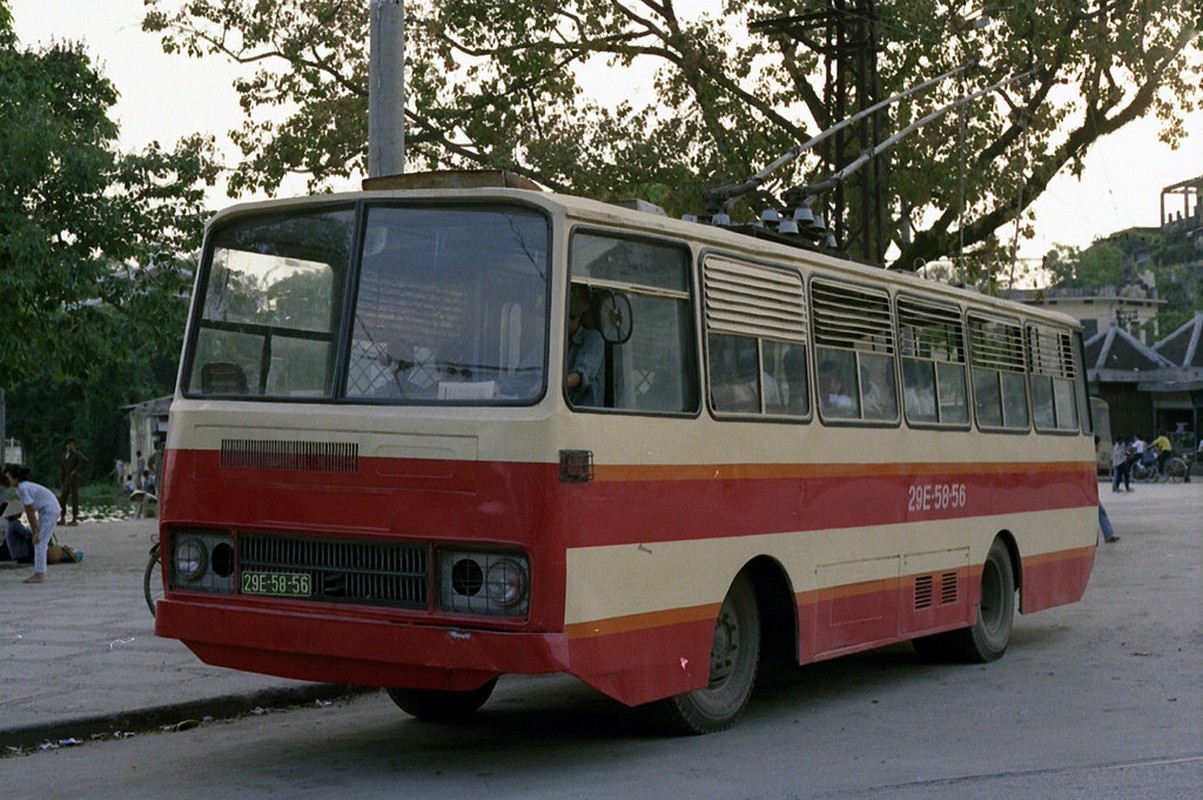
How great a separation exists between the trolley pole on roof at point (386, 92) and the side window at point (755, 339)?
3335 millimetres

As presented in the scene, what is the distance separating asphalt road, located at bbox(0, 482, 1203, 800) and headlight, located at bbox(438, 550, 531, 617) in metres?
0.81

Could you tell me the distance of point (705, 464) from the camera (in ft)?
29.9

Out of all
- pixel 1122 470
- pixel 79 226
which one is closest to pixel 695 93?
pixel 79 226

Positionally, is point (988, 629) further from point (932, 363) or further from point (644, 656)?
point (644, 656)

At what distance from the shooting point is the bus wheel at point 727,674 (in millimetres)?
9125

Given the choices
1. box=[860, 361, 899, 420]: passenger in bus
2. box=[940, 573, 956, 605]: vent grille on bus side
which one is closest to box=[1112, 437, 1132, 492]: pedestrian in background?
box=[940, 573, 956, 605]: vent grille on bus side

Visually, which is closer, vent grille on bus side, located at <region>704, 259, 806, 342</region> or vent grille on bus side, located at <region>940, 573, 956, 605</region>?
vent grille on bus side, located at <region>704, 259, 806, 342</region>

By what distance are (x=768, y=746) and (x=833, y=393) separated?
256 cm

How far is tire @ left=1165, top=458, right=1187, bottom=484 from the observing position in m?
60.9

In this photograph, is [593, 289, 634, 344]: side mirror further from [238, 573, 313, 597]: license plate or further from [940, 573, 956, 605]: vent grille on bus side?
[940, 573, 956, 605]: vent grille on bus side

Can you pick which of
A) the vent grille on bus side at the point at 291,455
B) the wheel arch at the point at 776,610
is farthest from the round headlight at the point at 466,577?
the wheel arch at the point at 776,610

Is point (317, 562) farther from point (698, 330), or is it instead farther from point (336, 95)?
point (336, 95)

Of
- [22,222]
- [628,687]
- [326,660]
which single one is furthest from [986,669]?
[22,222]

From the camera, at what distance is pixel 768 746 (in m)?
8.99
